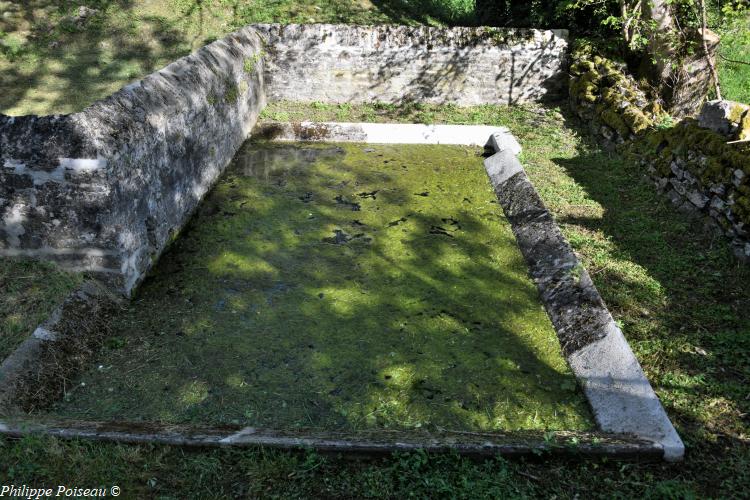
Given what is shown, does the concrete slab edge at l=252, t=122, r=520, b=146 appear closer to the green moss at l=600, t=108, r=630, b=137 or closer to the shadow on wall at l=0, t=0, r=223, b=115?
the green moss at l=600, t=108, r=630, b=137

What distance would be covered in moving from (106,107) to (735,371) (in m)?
4.82

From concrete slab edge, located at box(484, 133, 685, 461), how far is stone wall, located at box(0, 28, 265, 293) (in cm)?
340

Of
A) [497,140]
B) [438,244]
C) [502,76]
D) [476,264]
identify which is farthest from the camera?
[502,76]

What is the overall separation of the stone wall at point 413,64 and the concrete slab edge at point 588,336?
12.7ft

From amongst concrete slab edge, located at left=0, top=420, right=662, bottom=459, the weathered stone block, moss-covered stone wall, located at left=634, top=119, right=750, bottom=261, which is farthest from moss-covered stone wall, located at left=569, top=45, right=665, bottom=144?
concrete slab edge, located at left=0, top=420, right=662, bottom=459

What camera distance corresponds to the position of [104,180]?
3.90 meters

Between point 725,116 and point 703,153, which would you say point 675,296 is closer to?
point 703,153

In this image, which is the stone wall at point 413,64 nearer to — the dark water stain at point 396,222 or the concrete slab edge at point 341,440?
the dark water stain at point 396,222

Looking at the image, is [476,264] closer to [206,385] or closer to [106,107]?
[206,385]

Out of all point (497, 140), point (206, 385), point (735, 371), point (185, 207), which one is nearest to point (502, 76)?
point (497, 140)

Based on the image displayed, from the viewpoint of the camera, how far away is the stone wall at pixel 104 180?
3.83 meters

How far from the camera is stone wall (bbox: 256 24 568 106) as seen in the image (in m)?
8.96

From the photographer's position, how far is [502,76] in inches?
362

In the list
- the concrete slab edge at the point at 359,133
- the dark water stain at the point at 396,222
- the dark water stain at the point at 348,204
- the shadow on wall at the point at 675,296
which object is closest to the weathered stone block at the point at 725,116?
the shadow on wall at the point at 675,296
